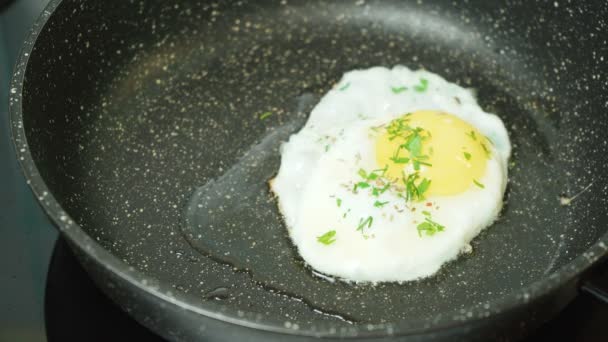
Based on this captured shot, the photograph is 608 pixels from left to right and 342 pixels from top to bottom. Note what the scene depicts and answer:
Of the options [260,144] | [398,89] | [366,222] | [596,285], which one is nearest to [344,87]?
[398,89]

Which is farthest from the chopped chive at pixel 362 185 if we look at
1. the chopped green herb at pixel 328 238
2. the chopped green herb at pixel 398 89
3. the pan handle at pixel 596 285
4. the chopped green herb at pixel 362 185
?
the pan handle at pixel 596 285

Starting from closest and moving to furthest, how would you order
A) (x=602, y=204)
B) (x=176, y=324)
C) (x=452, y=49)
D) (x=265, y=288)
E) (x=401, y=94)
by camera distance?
(x=176, y=324)
(x=265, y=288)
(x=602, y=204)
(x=401, y=94)
(x=452, y=49)

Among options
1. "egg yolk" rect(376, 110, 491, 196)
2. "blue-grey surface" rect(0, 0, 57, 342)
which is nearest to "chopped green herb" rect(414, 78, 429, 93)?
"egg yolk" rect(376, 110, 491, 196)

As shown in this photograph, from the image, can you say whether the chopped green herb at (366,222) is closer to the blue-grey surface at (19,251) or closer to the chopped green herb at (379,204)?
the chopped green herb at (379,204)

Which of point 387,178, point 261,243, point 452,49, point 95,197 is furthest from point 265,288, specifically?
point 452,49

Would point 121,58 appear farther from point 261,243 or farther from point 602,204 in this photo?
point 602,204

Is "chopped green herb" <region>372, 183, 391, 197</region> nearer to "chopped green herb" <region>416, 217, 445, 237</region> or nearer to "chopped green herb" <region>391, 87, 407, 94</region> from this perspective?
"chopped green herb" <region>416, 217, 445, 237</region>

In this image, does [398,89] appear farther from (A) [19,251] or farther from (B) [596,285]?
(A) [19,251]
